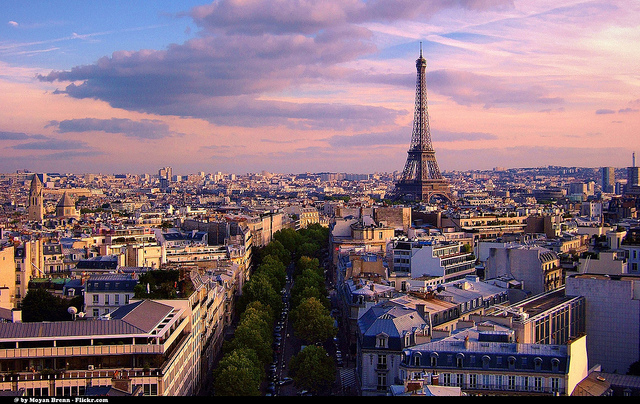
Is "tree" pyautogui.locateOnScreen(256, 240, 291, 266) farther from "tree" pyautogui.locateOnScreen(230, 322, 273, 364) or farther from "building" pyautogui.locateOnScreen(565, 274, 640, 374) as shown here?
"building" pyautogui.locateOnScreen(565, 274, 640, 374)

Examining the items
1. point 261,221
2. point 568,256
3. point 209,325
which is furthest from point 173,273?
point 261,221

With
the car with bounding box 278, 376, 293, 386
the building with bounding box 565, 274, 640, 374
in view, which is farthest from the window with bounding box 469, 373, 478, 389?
the car with bounding box 278, 376, 293, 386

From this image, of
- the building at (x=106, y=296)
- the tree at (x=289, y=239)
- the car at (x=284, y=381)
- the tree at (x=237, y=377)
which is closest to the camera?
the tree at (x=237, y=377)

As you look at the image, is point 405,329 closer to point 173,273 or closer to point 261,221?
point 173,273

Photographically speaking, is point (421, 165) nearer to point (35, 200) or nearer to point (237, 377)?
point (35, 200)

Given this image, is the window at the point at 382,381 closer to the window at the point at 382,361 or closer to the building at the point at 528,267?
the window at the point at 382,361

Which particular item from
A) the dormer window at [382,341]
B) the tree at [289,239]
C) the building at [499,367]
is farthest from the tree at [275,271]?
the building at [499,367]
